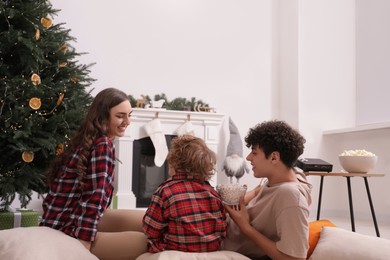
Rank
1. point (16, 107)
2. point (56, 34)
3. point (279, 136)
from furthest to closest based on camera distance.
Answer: point (56, 34) < point (16, 107) < point (279, 136)

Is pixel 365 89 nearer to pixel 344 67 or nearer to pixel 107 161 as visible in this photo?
pixel 344 67

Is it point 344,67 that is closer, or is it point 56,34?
point 56,34

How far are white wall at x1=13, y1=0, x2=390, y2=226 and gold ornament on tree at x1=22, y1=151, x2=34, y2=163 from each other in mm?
2231

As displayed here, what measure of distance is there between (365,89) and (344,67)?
0.39 m

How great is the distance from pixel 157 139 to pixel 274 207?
10.7 ft

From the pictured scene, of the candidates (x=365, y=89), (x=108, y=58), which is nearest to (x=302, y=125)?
(x=365, y=89)

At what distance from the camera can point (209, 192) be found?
1800 mm

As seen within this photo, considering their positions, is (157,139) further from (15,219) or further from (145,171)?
(15,219)

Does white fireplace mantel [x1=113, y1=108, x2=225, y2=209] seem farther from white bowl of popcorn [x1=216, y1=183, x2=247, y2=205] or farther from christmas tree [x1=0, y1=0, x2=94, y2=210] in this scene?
white bowl of popcorn [x1=216, y1=183, x2=247, y2=205]

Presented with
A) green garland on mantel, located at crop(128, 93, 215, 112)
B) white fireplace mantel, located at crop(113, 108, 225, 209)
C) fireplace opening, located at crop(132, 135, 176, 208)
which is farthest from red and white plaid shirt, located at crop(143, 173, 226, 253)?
green garland on mantel, located at crop(128, 93, 215, 112)

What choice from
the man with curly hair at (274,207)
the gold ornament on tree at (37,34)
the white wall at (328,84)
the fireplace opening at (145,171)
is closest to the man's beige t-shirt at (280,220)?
the man with curly hair at (274,207)

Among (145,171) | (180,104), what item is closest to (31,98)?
(145,171)

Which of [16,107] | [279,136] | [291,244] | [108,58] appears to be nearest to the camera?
[291,244]

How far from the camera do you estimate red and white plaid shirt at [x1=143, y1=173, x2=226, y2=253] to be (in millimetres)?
1734
